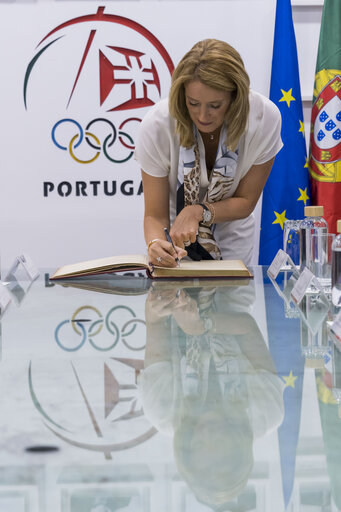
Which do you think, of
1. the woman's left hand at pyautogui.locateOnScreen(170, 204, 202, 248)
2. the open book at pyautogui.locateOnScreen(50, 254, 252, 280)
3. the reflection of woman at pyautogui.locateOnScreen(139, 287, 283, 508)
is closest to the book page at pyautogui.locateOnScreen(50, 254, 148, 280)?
the open book at pyautogui.locateOnScreen(50, 254, 252, 280)

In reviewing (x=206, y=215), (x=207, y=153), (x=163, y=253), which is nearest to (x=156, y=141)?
(x=207, y=153)

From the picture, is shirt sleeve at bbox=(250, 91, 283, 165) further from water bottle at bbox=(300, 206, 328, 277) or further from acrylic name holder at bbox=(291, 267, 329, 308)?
acrylic name holder at bbox=(291, 267, 329, 308)

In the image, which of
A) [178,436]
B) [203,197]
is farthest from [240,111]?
[178,436]

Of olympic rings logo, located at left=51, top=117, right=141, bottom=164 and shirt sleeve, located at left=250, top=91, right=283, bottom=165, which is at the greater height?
shirt sleeve, located at left=250, top=91, right=283, bottom=165

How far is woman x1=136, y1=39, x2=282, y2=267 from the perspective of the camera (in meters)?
2.04

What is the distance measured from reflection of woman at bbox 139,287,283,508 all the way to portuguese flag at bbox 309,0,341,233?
2.51 m

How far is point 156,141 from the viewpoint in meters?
2.22

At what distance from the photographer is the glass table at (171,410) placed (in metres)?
0.62

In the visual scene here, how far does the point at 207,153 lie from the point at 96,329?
1.13m

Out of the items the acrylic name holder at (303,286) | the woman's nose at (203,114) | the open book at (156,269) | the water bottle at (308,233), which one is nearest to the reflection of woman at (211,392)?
the acrylic name holder at (303,286)

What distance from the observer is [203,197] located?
2262 millimetres

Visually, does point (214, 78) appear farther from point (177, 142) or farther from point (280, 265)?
point (280, 265)

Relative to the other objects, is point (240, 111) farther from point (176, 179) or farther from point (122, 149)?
point (122, 149)

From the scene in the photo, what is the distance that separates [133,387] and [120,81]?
3449mm
